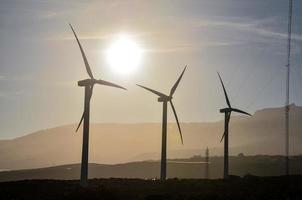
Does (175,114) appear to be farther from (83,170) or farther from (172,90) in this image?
(83,170)

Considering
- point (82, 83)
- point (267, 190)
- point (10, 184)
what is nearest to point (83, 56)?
point (82, 83)

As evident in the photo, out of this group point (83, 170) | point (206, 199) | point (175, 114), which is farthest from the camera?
point (175, 114)

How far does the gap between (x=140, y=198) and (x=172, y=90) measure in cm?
4382

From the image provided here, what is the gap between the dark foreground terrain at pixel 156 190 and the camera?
2758 inches

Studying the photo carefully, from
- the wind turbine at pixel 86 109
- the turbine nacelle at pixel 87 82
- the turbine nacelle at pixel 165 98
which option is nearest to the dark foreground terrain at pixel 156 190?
the wind turbine at pixel 86 109

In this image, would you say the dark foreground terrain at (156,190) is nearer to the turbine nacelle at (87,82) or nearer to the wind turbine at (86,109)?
the wind turbine at (86,109)

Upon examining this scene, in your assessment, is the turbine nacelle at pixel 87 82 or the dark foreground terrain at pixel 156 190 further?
the turbine nacelle at pixel 87 82

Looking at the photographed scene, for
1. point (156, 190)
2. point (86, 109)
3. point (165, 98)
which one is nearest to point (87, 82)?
point (86, 109)

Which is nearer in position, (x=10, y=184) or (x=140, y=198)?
(x=140, y=198)

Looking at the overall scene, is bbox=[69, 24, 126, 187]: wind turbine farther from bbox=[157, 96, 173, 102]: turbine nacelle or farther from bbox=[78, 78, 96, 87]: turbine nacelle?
bbox=[157, 96, 173, 102]: turbine nacelle

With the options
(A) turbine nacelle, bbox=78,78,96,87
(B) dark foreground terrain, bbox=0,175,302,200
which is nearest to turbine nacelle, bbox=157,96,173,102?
(B) dark foreground terrain, bbox=0,175,302,200

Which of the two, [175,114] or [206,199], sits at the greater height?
[175,114]

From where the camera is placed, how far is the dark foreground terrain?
70.1 metres

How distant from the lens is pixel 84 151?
81.2 meters
